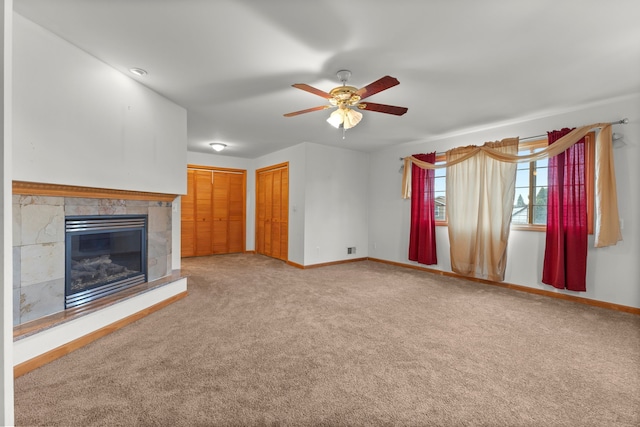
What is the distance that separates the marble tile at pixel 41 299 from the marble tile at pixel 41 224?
1.12 feet

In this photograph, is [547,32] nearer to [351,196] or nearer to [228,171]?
[351,196]

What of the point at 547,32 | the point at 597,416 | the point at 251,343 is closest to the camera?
the point at 597,416

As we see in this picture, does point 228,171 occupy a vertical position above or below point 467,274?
above

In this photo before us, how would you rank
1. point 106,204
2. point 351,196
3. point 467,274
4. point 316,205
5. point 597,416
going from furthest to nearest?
point 351,196 < point 316,205 < point 467,274 < point 106,204 < point 597,416

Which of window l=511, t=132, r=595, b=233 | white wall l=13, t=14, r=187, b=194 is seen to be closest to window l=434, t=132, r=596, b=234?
window l=511, t=132, r=595, b=233

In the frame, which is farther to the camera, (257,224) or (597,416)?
(257,224)

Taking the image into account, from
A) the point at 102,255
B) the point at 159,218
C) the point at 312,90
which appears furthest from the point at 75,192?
the point at 312,90

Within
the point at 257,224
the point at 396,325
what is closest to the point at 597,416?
the point at 396,325

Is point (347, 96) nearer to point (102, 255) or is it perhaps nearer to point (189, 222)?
point (102, 255)

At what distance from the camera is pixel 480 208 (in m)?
4.27

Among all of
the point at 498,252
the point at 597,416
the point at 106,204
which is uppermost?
the point at 106,204

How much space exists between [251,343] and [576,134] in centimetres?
436

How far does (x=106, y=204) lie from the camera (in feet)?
8.98

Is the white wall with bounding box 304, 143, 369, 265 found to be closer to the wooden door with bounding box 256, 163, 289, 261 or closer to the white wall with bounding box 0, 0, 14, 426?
the wooden door with bounding box 256, 163, 289, 261
